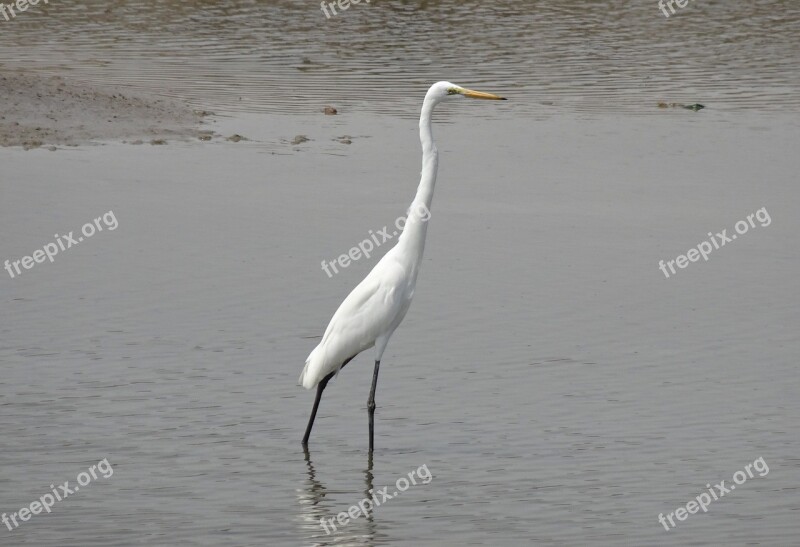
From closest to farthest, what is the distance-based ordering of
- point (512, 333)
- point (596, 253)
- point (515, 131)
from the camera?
point (512, 333) → point (596, 253) → point (515, 131)

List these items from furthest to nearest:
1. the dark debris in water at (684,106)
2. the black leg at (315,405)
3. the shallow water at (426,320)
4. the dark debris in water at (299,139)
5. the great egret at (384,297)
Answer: the dark debris in water at (684,106)
the dark debris in water at (299,139)
the great egret at (384,297)
the black leg at (315,405)
the shallow water at (426,320)

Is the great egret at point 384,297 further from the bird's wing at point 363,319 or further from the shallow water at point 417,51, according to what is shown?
the shallow water at point 417,51

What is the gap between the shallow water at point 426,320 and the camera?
7262 mm

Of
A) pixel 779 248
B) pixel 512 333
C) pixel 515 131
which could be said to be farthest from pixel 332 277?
pixel 515 131

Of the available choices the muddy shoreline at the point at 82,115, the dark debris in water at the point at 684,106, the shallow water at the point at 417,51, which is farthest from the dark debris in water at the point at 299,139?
the dark debris in water at the point at 684,106

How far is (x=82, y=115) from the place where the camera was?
1722 centimetres

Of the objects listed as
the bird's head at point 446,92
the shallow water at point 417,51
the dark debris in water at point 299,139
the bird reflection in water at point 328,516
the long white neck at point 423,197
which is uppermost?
the bird's head at point 446,92

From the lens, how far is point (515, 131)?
1775 cm

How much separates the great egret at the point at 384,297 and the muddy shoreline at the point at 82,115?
8.68 metres

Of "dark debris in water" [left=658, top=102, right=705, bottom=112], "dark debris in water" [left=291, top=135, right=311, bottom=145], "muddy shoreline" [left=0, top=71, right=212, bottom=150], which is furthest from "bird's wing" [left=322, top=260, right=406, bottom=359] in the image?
Answer: "dark debris in water" [left=658, top=102, right=705, bottom=112]

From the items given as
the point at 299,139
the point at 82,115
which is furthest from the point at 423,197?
the point at 82,115

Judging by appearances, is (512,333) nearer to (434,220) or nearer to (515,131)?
(434,220)

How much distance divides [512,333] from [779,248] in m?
3.74

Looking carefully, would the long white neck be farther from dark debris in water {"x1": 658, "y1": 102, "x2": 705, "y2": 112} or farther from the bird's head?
dark debris in water {"x1": 658, "y1": 102, "x2": 705, "y2": 112}
